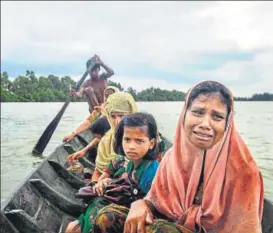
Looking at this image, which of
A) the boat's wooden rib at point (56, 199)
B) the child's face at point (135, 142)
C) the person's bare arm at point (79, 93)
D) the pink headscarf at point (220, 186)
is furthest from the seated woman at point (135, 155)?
the person's bare arm at point (79, 93)

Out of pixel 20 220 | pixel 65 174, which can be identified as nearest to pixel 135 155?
pixel 20 220

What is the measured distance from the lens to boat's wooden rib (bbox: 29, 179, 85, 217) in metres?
3.45

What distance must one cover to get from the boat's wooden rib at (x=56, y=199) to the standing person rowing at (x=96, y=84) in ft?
14.9

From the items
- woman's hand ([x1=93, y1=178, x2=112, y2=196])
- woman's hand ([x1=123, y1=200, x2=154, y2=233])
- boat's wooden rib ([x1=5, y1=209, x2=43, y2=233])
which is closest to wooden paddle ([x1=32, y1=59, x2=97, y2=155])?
boat's wooden rib ([x1=5, y1=209, x2=43, y2=233])

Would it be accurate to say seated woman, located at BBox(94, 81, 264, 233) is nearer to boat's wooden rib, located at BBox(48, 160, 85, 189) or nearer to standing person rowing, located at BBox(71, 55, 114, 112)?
boat's wooden rib, located at BBox(48, 160, 85, 189)

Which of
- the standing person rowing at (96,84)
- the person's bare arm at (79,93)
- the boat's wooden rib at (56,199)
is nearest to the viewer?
the boat's wooden rib at (56,199)

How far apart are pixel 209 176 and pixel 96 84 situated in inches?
267

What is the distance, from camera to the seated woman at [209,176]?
5.31 feet

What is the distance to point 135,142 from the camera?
7.07 ft

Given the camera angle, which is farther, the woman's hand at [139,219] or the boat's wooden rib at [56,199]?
the boat's wooden rib at [56,199]

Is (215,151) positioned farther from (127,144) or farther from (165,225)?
(127,144)

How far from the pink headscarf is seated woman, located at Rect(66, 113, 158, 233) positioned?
1.43 ft

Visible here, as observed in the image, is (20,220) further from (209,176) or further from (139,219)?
(209,176)

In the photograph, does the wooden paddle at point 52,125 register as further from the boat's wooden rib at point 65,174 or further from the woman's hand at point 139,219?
the woman's hand at point 139,219
